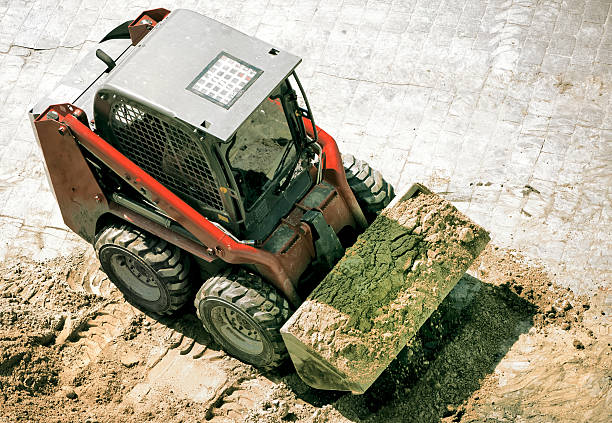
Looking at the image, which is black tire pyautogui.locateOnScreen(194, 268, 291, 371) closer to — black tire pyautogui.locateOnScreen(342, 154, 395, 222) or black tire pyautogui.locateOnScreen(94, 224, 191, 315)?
black tire pyautogui.locateOnScreen(94, 224, 191, 315)

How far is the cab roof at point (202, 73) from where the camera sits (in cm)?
621

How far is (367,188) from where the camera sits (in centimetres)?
768

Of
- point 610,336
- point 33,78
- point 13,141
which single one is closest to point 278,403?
point 610,336

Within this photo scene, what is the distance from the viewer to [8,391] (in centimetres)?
711

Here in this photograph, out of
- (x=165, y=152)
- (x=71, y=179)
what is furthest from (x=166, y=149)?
(x=71, y=179)

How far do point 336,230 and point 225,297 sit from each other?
127cm

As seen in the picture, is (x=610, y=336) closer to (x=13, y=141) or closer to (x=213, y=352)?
(x=213, y=352)

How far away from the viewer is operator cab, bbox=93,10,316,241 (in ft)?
20.6

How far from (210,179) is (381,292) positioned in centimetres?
179

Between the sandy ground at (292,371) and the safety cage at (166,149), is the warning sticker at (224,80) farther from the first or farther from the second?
the sandy ground at (292,371)

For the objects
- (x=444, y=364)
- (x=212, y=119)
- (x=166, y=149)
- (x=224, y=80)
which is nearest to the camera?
(x=212, y=119)

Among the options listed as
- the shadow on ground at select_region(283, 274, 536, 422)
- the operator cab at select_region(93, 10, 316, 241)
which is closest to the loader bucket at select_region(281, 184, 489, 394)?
the shadow on ground at select_region(283, 274, 536, 422)

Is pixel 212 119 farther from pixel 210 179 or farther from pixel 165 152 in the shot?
pixel 165 152

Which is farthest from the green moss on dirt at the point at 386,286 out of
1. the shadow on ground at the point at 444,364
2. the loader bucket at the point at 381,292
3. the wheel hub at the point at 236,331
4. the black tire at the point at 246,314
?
the wheel hub at the point at 236,331
